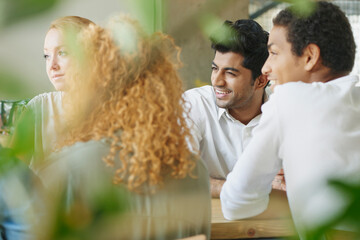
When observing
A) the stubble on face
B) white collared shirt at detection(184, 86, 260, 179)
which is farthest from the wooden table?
the stubble on face

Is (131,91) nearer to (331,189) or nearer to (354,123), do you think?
(354,123)

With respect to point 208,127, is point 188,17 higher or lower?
higher

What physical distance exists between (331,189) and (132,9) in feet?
0.27

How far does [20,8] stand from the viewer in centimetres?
14

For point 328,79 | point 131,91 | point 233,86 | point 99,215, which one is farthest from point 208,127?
point 99,215

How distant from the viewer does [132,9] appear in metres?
0.16

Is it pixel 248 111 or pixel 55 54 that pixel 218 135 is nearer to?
pixel 248 111

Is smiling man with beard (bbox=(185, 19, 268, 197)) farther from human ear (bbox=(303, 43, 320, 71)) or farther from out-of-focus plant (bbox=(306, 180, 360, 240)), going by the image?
out-of-focus plant (bbox=(306, 180, 360, 240))

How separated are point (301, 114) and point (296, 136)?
2.1 inches

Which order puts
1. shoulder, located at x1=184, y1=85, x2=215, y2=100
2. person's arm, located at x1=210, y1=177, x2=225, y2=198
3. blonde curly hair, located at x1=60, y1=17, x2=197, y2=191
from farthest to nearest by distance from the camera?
shoulder, located at x1=184, y1=85, x2=215, y2=100
person's arm, located at x1=210, y1=177, x2=225, y2=198
blonde curly hair, located at x1=60, y1=17, x2=197, y2=191

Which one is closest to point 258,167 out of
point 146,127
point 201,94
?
point 146,127

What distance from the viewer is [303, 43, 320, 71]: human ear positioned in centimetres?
109

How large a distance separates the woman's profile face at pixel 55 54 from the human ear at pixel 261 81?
1626 mm

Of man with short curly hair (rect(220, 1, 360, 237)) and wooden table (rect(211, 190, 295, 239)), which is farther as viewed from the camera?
wooden table (rect(211, 190, 295, 239))
